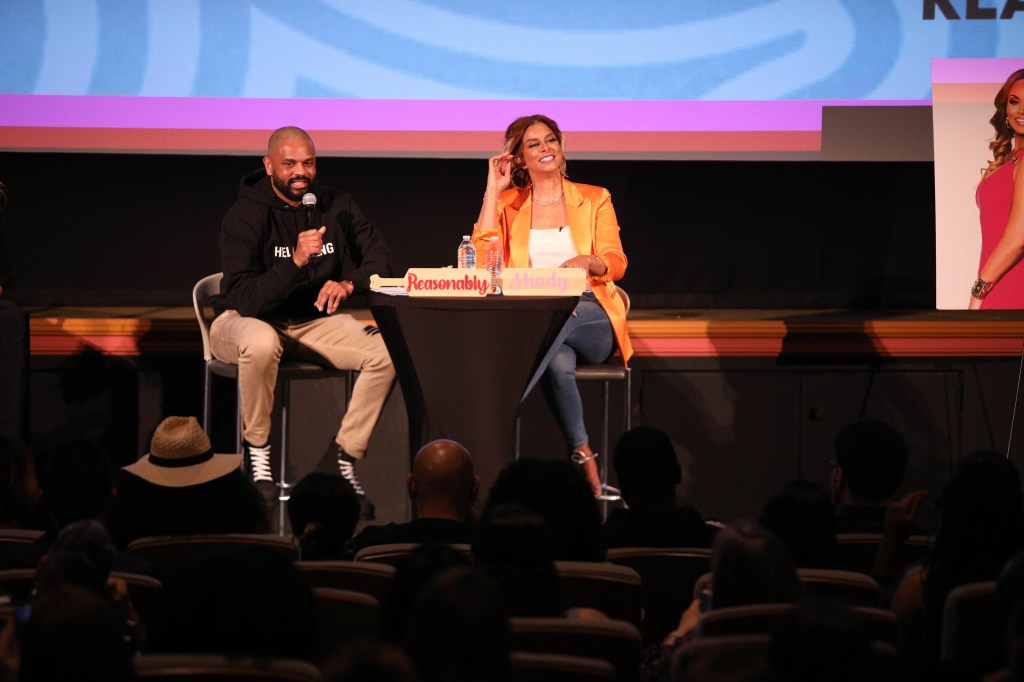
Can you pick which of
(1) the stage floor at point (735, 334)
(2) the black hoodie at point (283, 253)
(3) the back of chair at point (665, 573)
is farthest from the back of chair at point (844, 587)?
(1) the stage floor at point (735, 334)

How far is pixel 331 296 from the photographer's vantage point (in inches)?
175

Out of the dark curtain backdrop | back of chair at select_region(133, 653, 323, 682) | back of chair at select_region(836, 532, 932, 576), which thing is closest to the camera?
back of chair at select_region(133, 653, 323, 682)

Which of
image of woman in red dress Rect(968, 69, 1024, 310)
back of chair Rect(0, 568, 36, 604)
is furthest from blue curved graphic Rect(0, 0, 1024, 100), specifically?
back of chair Rect(0, 568, 36, 604)

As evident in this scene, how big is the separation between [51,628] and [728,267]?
15.2 ft

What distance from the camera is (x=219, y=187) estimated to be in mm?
5844

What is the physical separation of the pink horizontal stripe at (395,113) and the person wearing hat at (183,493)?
2430mm

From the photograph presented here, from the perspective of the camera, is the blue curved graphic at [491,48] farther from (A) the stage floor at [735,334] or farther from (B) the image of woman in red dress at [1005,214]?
(A) the stage floor at [735,334]

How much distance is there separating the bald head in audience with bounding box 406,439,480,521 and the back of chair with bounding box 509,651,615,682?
1.26m

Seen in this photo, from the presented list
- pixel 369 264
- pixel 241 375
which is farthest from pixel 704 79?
pixel 241 375

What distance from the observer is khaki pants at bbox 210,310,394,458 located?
4.39m

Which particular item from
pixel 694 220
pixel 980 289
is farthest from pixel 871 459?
pixel 694 220

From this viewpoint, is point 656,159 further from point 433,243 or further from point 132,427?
point 132,427

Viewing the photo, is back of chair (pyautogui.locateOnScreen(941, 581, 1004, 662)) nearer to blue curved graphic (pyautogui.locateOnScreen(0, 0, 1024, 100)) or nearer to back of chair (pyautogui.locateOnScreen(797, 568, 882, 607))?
back of chair (pyautogui.locateOnScreen(797, 568, 882, 607))

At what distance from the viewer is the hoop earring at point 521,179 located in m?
4.93
